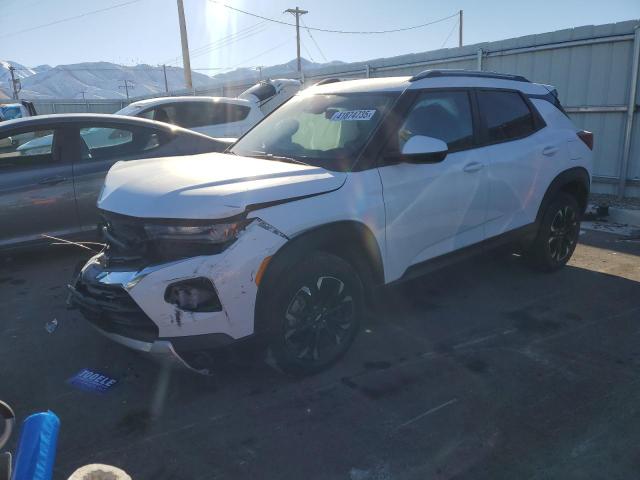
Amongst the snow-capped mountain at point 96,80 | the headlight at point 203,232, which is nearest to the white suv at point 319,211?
the headlight at point 203,232

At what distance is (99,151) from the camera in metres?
5.53

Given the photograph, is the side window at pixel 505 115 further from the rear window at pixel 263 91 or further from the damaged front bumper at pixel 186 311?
the rear window at pixel 263 91

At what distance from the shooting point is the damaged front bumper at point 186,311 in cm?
264

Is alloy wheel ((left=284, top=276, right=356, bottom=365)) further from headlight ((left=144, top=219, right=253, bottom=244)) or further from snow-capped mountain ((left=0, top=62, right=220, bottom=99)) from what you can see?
snow-capped mountain ((left=0, top=62, right=220, bottom=99))

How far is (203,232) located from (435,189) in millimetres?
1775

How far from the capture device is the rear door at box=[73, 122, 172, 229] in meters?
5.29

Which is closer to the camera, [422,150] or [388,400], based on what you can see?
[388,400]

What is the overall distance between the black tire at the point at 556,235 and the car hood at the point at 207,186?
2596mm

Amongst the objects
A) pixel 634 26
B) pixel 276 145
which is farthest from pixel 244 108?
pixel 634 26

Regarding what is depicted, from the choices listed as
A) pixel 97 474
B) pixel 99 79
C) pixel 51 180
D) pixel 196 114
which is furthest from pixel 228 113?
pixel 99 79

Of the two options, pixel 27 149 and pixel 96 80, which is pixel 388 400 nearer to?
pixel 27 149

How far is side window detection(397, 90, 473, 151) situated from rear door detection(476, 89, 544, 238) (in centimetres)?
19

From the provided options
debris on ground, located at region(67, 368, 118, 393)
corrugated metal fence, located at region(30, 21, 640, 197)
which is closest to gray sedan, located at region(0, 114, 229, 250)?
debris on ground, located at region(67, 368, 118, 393)

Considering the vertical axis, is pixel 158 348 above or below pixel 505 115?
below
